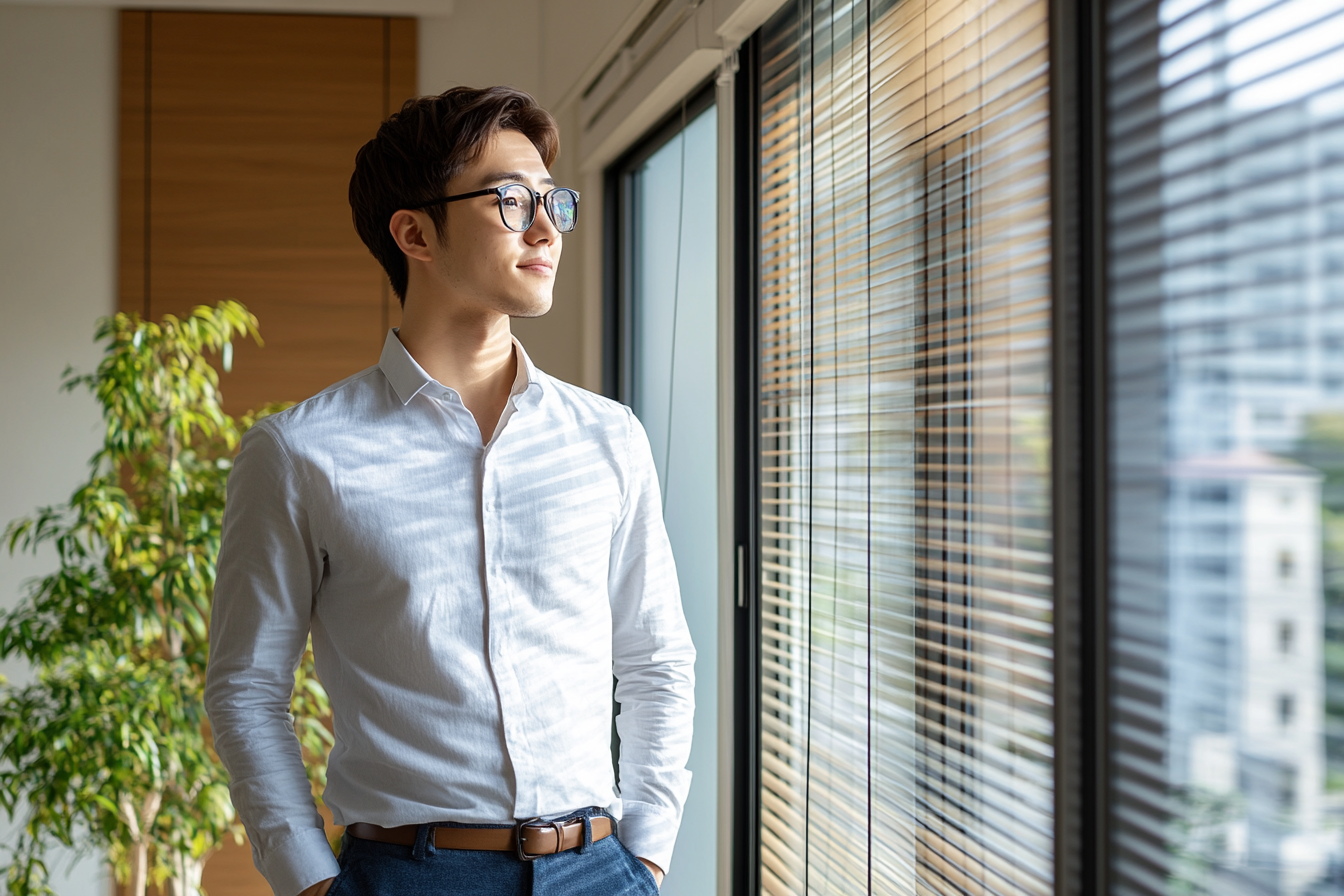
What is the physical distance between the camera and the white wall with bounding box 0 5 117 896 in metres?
3.30

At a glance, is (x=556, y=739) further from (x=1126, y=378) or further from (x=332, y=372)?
(x=332, y=372)

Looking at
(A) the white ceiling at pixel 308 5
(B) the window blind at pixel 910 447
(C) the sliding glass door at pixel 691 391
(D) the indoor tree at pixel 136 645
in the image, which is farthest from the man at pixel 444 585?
(A) the white ceiling at pixel 308 5

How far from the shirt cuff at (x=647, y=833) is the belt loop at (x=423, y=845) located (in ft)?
0.82

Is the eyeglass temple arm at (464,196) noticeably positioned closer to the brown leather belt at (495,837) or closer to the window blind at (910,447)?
the window blind at (910,447)

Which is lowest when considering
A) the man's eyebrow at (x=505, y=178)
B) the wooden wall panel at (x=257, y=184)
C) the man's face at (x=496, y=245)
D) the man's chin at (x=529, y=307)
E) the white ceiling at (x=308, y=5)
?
the man's chin at (x=529, y=307)

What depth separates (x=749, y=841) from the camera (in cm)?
190

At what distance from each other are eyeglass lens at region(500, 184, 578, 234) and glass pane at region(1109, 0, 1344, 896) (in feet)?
1.97

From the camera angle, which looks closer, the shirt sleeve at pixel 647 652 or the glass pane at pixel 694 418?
the shirt sleeve at pixel 647 652

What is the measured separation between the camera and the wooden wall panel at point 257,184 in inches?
133

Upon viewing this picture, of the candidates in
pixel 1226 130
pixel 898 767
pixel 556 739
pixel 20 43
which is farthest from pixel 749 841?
pixel 20 43

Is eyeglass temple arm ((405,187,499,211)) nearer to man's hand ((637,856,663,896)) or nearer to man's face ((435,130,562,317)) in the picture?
man's face ((435,130,562,317))

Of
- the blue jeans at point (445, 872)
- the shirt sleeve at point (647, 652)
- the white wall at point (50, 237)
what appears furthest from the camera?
the white wall at point (50, 237)

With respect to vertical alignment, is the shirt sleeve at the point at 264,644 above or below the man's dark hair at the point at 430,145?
below

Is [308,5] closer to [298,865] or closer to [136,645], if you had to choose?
[136,645]
